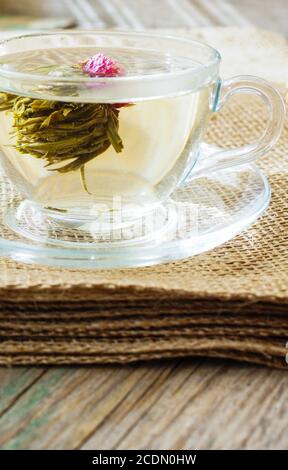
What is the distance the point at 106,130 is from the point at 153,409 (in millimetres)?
233

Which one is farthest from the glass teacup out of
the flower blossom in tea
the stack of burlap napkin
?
the stack of burlap napkin

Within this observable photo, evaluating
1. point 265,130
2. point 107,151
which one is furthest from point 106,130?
point 265,130

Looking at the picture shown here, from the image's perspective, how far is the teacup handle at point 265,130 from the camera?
63cm

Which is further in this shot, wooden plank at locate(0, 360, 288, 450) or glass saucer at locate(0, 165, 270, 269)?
glass saucer at locate(0, 165, 270, 269)

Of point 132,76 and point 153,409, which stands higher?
point 132,76

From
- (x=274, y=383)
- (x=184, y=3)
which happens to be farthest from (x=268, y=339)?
(x=184, y=3)

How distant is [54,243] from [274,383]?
7.9 inches

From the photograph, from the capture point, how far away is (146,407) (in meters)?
0.45

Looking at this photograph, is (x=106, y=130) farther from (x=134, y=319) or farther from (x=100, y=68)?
(x=134, y=319)

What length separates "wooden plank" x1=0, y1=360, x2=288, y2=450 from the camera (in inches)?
16.7

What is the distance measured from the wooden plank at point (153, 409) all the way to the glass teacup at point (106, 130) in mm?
177

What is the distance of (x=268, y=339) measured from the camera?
500 mm

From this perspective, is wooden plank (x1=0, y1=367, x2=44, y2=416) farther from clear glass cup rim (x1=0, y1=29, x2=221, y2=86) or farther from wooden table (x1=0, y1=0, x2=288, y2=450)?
clear glass cup rim (x1=0, y1=29, x2=221, y2=86)

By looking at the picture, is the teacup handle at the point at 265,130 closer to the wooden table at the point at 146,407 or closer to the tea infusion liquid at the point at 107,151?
the tea infusion liquid at the point at 107,151
